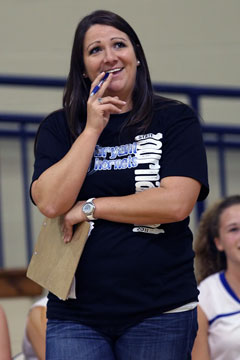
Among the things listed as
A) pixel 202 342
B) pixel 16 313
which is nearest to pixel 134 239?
pixel 202 342

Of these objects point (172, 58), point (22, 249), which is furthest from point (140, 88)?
point (172, 58)

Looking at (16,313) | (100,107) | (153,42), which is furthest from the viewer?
(153,42)

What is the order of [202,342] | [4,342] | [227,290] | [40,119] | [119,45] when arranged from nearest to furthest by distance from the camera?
[119,45]
[4,342]
[202,342]
[227,290]
[40,119]

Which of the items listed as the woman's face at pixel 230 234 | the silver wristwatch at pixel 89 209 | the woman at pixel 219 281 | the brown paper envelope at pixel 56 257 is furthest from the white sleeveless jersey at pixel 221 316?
the silver wristwatch at pixel 89 209

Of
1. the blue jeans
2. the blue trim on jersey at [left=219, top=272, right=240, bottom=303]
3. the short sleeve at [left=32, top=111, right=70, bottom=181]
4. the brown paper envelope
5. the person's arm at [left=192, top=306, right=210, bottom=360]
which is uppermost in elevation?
the short sleeve at [left=32, top=111, right=70, bottom=181]

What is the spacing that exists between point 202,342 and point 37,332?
2.51 feet

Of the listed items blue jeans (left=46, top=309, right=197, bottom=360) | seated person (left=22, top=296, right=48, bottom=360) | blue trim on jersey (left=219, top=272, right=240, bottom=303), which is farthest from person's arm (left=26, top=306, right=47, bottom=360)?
blue jeans (left=46, top=309, right=197, bottom=360)

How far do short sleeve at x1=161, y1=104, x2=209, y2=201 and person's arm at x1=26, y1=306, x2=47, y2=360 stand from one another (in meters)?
1.44

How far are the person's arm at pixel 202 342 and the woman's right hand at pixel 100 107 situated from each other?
141cm

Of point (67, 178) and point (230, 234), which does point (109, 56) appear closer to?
point (67, 178)

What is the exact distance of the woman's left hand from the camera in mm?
2633

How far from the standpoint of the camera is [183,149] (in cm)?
266

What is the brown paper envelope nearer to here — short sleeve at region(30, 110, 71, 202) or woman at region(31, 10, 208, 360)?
woman at region(31, 10, 208, 360)

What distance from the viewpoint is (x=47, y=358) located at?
2631 millimetres
